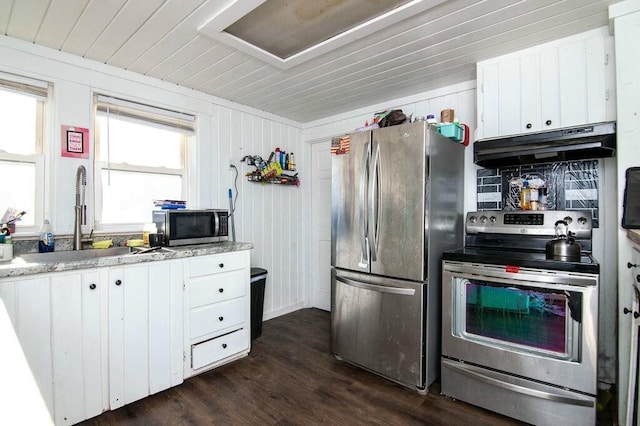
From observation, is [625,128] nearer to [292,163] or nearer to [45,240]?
[292,163]

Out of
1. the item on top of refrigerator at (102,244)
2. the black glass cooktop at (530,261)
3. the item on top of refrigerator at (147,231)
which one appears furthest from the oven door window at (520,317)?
the item on top of refrigerator at (102,244)

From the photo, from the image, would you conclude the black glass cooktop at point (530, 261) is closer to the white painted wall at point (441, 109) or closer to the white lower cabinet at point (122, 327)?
the white painted wall at point (441, 109)

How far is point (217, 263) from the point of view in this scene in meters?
2.43

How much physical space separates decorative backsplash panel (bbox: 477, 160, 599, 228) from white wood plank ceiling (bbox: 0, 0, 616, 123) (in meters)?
0.86

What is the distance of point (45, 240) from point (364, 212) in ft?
7.30

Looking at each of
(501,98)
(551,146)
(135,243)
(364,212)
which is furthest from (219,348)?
(501,98)

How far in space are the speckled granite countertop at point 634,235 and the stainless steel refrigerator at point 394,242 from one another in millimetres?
965

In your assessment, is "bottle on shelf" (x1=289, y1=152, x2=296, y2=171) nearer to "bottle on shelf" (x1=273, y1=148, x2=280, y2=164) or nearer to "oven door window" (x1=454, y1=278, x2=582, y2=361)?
"bottle on shelf" (x1=273, y1=148, x2=280, y2=164)

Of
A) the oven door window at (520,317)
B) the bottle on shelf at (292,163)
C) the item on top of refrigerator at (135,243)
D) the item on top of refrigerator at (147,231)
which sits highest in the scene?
the bottle on shelf at (292,163)

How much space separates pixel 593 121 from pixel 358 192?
1546 mm

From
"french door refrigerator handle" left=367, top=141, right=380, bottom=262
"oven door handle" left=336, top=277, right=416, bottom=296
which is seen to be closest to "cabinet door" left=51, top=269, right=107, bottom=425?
"oven door handle" left=336, top=277, right=416, bottom=296

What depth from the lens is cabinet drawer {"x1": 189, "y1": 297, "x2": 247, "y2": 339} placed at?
7.52 ft

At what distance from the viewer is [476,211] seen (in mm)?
2535

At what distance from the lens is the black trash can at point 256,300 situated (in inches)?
115
